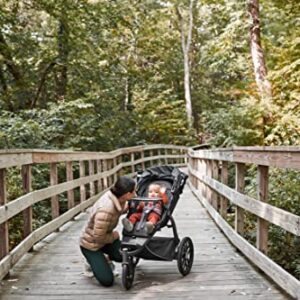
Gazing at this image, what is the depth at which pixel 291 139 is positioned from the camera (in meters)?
8.94

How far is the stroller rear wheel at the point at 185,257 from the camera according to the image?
388 centimetres

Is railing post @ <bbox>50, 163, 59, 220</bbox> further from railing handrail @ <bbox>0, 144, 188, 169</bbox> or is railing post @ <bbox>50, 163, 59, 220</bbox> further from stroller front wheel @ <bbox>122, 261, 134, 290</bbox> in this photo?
stroller front wheel @ <bbox>122, 261, 134, 290</bbox>

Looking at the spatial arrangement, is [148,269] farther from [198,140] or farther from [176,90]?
[176,90]

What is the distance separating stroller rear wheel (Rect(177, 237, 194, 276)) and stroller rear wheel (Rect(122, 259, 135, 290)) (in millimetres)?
444

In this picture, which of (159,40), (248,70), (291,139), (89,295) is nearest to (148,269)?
(89,295)

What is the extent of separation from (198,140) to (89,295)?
19.2 meters

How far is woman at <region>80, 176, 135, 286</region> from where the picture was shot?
3633 mm

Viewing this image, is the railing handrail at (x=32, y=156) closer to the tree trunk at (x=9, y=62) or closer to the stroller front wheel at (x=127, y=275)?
the stroller front wheel at (x=127, y=275)

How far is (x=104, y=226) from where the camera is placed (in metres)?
3.63

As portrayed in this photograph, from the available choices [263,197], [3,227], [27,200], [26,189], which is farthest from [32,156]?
[263,197]

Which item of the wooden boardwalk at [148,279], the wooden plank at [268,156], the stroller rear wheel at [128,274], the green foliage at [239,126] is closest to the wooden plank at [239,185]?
the wooden plank at [268,156]

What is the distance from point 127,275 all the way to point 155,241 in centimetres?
42

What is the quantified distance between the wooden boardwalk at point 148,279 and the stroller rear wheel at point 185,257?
0.06 metres

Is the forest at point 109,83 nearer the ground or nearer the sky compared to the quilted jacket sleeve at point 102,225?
nearer the sky
